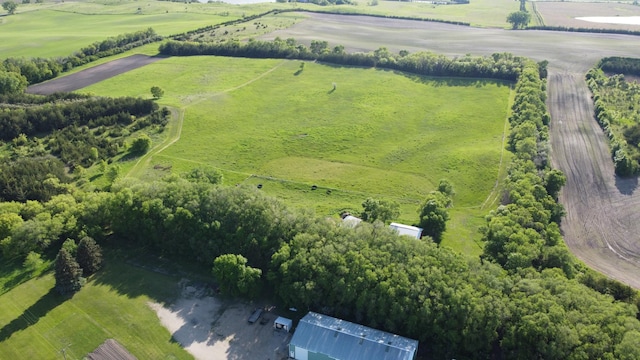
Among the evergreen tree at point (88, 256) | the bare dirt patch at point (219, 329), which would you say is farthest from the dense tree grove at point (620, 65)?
the evergreen tree at point (88, 256)

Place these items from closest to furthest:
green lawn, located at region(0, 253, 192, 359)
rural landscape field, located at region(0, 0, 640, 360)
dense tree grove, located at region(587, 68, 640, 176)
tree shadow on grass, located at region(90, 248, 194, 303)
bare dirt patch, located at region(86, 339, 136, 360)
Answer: rural landscape field, located at region(0, 0, 640, 360), bare dirt patch, located at region(86, 339, 136, 360), green lawn, located at region(0, 253, 192, 359), tree shadow on grass, located at region(90, 248, 194, 303), dense tree grove, located at region(587, 68, 640, 176)

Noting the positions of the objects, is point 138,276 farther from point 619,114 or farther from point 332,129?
point 619,114

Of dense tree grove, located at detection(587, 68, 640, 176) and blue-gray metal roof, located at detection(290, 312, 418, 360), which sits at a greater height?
dense tree grove, located at detection(587, 68, 640, 176)

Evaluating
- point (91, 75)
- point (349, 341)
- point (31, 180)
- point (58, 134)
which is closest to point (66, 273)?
point (31, 180)

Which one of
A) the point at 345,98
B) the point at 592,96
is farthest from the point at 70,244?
the point at 592,96

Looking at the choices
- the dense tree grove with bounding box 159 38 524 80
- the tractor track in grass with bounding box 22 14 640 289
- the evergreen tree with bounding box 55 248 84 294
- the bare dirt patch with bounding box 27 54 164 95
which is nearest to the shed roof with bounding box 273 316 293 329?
the evergreen tree with bounding box 55 248 84 294

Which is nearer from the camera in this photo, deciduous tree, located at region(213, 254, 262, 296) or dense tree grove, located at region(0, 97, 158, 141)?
deciduous tree, located at region(213, 254, 262, 296)

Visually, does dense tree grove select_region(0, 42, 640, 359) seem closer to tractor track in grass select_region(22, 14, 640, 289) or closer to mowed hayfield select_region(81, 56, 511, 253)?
tractor track in grass select_region(22, 14, 640, 289)

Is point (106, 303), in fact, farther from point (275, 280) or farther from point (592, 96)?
point (592, 96)
